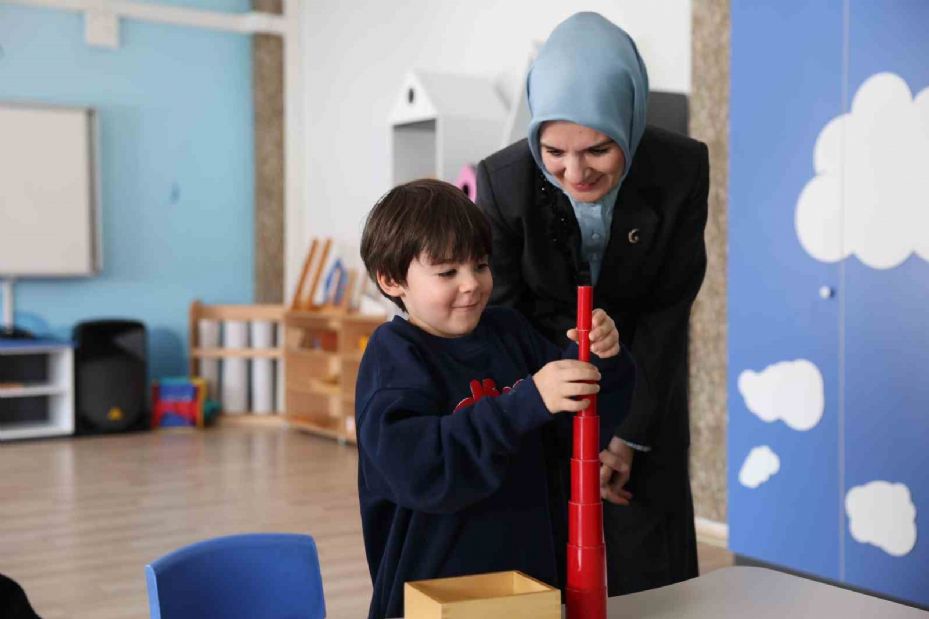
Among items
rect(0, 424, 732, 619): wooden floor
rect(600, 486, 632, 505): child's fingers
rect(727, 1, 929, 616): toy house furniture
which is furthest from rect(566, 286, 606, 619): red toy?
rect(0, 424, 732, 619): wooden floor

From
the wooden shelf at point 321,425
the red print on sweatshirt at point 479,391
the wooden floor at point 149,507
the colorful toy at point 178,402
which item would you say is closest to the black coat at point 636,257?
the red print on sweatshirt at point 479,391

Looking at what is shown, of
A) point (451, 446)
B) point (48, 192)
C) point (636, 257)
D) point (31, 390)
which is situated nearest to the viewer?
point (451, 446)

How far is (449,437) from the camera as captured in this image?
98cm

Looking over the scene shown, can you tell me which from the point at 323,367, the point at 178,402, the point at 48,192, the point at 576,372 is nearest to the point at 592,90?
the point at 576,372

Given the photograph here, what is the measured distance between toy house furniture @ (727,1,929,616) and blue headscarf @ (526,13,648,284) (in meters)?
1.28

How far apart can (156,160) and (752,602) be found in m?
5.63

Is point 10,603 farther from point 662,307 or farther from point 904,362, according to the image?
point 904,362

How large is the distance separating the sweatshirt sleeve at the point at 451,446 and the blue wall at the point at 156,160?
5208mm

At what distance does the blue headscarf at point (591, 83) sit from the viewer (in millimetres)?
1308

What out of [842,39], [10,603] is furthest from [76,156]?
[10,603]

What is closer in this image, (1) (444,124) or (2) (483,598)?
(2) (483,598)

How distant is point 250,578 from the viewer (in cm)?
122

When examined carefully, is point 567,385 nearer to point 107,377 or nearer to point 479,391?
point 479,391

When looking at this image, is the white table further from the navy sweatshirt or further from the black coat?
the black coat
